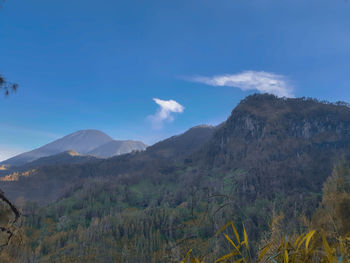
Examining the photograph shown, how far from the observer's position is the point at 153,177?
113375 millimetres

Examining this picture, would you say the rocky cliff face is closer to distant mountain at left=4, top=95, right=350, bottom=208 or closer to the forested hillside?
distant mountain at left=4, top=95, right=350, bottom=208

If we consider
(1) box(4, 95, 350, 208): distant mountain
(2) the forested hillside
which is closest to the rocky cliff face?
(1) box(4, 95, 350, 208): distant mountain

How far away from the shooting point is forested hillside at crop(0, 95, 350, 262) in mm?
39125

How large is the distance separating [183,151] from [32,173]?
374 feet

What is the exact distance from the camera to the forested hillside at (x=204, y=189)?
39.1m

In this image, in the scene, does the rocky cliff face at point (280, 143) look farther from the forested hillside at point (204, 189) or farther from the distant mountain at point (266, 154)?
the forested hillside at point (204, 189)

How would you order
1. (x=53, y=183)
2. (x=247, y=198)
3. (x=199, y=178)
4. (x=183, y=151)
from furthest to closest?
(x=183, y=151) → (x=53, y=183) → (x=199, y=178) → (x=247, y=198)

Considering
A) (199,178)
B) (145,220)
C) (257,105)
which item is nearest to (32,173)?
(199,178)

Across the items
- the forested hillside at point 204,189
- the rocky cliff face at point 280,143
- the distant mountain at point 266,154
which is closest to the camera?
the forested hillside at point 204,189

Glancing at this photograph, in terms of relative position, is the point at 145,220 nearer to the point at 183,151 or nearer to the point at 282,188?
the point at 282,188

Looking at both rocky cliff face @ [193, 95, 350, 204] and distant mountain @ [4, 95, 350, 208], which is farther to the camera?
distant mountain @ [4, 95, 350, 208]

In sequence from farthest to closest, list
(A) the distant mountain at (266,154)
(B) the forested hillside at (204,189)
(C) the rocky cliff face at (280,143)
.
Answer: (A) the distant mountain at (266,154)
(C) the rocky cliff face at (280,143)
(B) the forested hillside at (204,189)

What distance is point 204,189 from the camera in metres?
85.0

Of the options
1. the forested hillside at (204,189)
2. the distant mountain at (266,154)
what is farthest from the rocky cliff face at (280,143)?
the forested hillside at (204,189)
